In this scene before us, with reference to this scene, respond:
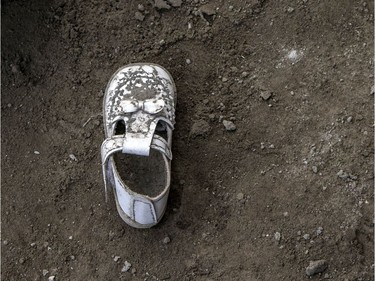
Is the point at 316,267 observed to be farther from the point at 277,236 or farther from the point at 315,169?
the point at 315,169

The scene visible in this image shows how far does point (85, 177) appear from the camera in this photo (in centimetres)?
255

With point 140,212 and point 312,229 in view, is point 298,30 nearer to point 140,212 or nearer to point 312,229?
point 312,229

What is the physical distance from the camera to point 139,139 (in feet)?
7.54

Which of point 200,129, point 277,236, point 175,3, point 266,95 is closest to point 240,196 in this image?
point 277,236

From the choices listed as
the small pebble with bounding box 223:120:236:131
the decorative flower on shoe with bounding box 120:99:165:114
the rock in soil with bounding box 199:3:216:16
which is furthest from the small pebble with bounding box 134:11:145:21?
the small pebble with bounding box 223:120:236:131

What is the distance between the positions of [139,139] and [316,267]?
31.5 inches

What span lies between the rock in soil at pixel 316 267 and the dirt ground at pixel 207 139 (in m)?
0.02

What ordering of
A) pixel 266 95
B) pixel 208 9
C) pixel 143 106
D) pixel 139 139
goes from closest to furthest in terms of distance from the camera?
pixel 139 139 → pixel 143 106 → pixel 266 95 → pixel 208 9

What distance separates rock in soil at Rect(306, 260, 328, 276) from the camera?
2328mm

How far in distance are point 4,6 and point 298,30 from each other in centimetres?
123

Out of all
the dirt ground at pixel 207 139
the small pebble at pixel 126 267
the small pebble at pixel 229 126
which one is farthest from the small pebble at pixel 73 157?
the small pebble at pixel 229 126

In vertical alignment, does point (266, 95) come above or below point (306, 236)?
above

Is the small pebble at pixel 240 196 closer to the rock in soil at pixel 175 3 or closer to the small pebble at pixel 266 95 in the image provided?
the small pebble at pixel 266 95

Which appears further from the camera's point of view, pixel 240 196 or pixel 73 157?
pixel 73 157
